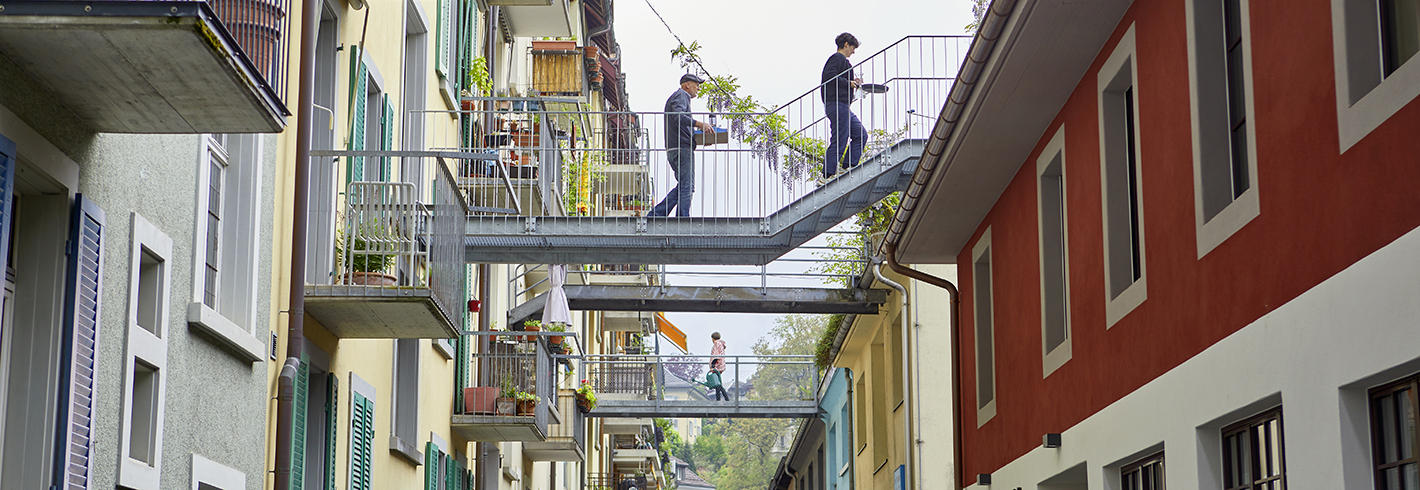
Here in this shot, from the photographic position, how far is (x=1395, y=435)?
5.02m

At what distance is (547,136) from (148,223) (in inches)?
381

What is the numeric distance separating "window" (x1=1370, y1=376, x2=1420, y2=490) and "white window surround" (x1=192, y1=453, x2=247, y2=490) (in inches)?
233

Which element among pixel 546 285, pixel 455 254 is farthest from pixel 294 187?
pixel 546 285

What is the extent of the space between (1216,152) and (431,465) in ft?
35.7

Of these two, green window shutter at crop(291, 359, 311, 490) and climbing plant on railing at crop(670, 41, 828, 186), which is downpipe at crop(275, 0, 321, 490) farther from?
climbing plant on railing at crop(670, 41, 828, 186)

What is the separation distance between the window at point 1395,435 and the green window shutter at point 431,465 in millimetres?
11776

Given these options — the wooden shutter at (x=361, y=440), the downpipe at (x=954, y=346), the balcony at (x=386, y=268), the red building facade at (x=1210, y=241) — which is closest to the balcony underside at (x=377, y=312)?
the balcony at (x=386, y=268)

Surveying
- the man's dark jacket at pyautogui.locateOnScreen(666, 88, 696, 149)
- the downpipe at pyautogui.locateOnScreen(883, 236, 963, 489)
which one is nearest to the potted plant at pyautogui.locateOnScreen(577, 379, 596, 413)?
the man's dark jacket at pyautogui.locateOnScreen(666, 88, 696, 149)

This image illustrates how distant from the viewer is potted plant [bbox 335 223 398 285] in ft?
33.0

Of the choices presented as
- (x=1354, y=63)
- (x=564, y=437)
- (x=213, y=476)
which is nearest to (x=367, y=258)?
(x=213, y=476)

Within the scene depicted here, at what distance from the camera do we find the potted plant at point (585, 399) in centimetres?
2538

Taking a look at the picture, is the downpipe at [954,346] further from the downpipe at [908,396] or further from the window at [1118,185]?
the window at [1118,185]

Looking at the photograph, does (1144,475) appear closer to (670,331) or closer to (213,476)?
(213,476)

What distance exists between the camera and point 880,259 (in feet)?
54.4
